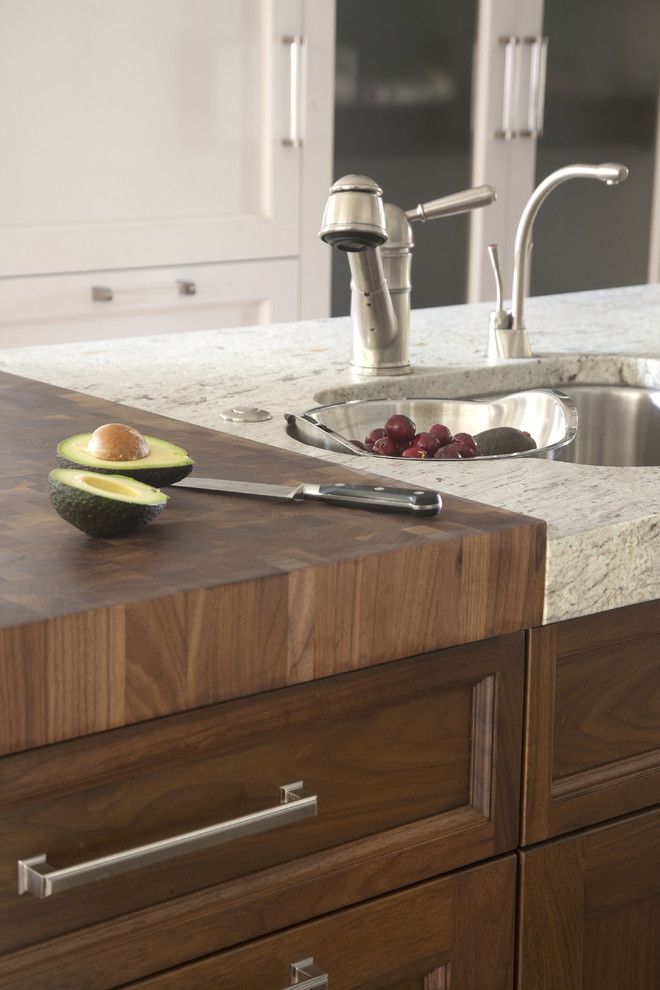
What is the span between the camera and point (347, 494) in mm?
1007

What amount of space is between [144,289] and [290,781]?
7.69 feet

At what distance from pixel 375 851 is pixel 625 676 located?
0.82 ft

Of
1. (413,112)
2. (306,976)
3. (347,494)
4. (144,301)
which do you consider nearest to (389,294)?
(347,494)

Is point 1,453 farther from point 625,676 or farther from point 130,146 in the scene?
point 130,146

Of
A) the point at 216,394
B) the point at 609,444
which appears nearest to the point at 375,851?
the point at 216,394

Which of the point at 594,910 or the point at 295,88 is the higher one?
the point at 295,88

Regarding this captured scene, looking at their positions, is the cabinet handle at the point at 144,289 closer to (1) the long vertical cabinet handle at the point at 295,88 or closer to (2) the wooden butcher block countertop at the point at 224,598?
(1) the long vertical cabinet handle at the point at 295,88

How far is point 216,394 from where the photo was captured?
4.91 feet

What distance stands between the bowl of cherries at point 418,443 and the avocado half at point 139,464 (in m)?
0.35

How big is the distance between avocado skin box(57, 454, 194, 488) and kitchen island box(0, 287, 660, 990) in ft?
0.10

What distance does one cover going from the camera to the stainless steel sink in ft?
5.70

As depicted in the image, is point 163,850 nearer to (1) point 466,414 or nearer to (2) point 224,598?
(2) point 224,598

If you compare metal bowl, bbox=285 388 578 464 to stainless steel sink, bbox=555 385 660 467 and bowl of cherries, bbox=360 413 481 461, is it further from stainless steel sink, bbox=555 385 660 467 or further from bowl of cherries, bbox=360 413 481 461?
stainless steel sink, bbox=555 385 660 467

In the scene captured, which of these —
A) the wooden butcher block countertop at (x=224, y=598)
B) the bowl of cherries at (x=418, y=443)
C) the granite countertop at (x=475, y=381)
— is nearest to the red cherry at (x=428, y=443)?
the bowl of cherries at (x=418, y=443)
